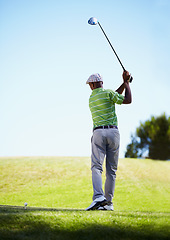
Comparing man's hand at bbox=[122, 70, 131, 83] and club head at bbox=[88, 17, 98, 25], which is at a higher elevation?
club head at bbox=[88, 17, 98, 25]

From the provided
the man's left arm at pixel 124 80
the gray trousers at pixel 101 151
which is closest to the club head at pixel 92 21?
the man's left arm at pixel 124 80

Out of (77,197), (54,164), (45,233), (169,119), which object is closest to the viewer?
(45,233)

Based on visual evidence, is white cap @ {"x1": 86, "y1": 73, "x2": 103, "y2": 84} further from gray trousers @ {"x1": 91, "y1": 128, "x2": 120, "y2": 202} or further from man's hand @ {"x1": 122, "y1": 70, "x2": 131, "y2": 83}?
gray trousers @ {"x1": 91, "y1": 128, "x2": 120, "y2": 202}

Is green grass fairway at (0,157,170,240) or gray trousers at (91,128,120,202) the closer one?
green grass fairway at (0,157,170,240)

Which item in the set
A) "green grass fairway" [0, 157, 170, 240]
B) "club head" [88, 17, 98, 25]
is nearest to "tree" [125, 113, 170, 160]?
"green grass fairway" [0, 157, 170, 240]

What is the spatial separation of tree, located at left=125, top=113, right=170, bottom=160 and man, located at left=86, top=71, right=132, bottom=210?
2686 cm

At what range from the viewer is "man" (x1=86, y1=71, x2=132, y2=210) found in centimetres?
629

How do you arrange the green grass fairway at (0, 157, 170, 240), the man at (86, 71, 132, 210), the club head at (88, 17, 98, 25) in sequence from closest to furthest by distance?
1. the green grass fairway at (0, 157, 170, 240)
2. the man at (86, 71, 132, 210)
3. the club head at (88, 17, 98, 25)

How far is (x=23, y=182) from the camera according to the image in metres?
17.9

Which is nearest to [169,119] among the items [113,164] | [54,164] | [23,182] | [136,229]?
[54,164]

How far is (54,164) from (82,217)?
1695cm

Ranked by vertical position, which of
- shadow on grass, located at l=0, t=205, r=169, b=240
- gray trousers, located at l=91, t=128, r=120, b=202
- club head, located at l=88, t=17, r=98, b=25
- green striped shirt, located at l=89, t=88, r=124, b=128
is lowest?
shadow on grass, located at l=0, t=205, r=169, b=240

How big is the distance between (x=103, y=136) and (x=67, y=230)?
239 centimetres

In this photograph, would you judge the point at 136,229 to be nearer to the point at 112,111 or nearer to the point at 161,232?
the point at 161,232
